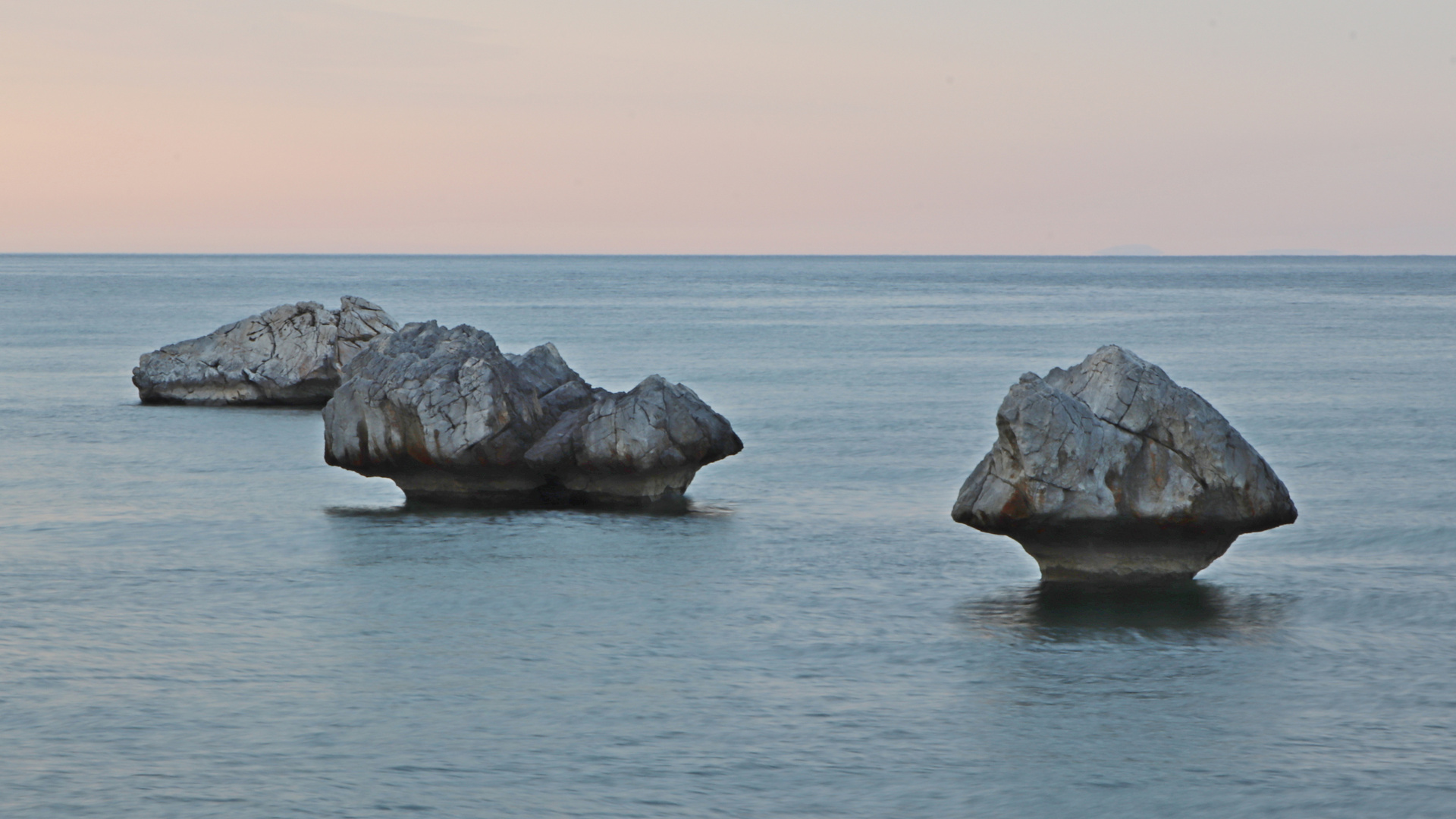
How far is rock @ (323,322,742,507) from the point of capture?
96.5 feet

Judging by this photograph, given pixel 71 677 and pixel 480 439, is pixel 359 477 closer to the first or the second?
Answer: pixel 480 439

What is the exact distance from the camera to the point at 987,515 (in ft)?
71.1

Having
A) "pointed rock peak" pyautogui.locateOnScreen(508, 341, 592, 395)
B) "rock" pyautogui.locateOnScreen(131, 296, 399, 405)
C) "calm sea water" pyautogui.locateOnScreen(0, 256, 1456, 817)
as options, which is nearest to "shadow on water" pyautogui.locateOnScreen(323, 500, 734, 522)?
"calm sea water" pyautogui.locateOnScreen(0, 256, 1456, 817)

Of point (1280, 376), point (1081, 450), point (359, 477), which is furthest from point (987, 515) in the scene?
point (1280, 376)

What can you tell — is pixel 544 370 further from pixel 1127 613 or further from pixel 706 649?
pixel 1127 613

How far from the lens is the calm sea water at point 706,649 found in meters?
15.0

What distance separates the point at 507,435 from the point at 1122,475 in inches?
510

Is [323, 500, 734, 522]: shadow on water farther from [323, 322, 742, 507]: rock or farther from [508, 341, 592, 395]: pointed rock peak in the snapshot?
[508, 341, 592, 395]: pointed rock peak

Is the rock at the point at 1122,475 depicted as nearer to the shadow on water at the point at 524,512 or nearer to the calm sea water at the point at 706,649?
the calm sea water at the point at 706,649

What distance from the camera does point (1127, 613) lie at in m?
21.5

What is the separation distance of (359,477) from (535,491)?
21.2 ft

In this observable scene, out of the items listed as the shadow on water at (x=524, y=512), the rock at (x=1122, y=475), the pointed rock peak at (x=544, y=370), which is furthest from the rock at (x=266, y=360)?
the rock at (x=1122, y=475)

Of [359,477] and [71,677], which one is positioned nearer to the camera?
[71,677]

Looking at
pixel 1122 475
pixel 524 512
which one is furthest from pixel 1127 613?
pixel 524 512
